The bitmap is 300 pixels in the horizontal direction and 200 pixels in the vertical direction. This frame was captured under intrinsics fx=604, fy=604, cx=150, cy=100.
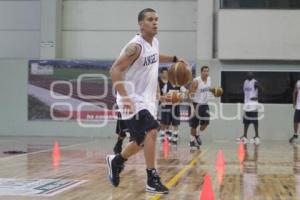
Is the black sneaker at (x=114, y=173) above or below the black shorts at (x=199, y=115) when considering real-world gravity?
below

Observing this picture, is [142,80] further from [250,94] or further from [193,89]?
[250,94]

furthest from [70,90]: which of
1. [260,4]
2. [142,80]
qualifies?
[142,80]

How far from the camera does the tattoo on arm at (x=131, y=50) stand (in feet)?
23.8

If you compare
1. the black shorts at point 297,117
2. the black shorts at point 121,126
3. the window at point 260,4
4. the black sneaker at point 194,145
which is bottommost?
the black sneaker at point 194,145

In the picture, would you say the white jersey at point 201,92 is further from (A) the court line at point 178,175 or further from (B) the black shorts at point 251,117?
(B) the black shorts at point 251,117

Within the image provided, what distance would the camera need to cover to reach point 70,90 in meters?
22.5

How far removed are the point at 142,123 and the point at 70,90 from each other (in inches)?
610

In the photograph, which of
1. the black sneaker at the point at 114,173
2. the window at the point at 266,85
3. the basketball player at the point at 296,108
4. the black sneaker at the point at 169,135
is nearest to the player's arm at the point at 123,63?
the black sneaker at the point at 114,173

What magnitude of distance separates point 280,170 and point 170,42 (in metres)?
13.3

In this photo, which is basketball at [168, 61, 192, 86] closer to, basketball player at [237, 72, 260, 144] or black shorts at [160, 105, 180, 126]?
black shorts at [160, 105, 180, 126]

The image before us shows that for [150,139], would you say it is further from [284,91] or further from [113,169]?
[284,91]

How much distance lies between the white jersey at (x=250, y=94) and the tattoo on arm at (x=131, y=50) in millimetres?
12739

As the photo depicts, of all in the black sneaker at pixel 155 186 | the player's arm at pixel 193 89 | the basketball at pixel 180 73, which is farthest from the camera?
the player's arm at pixel 193 89

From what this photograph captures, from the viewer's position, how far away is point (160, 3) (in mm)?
23062
